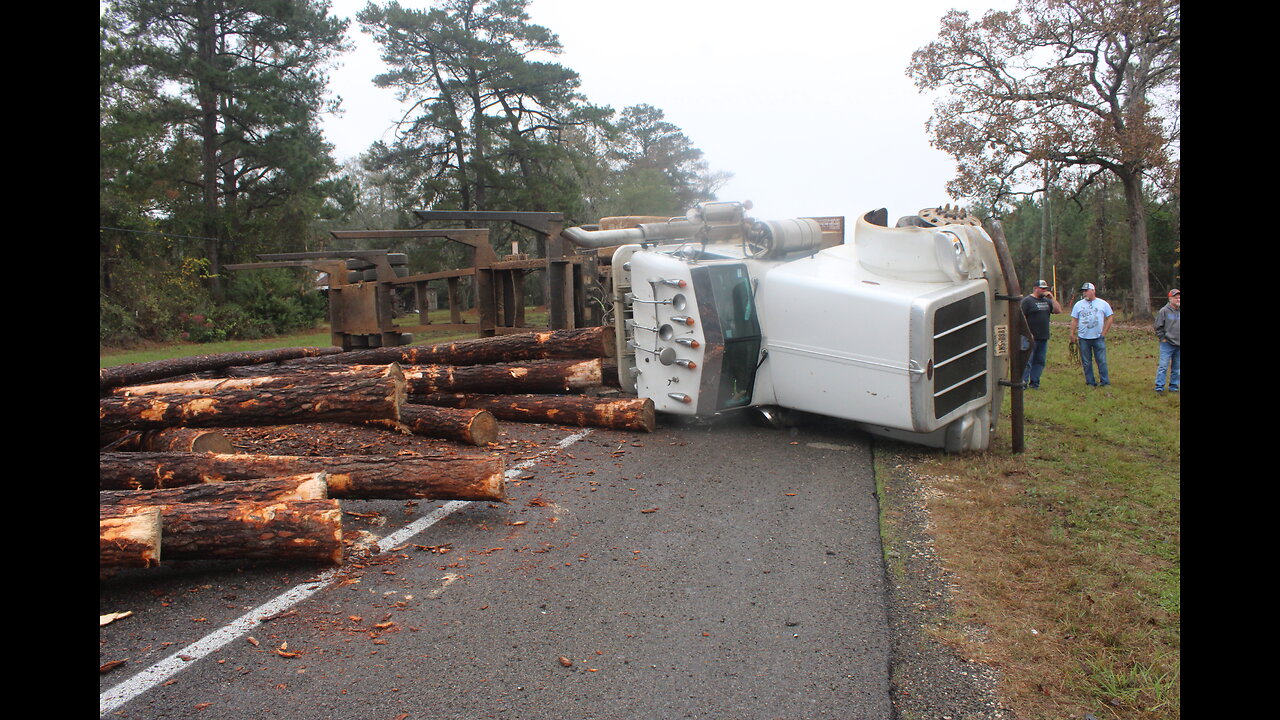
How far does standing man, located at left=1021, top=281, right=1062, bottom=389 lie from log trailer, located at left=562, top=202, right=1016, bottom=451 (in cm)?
480

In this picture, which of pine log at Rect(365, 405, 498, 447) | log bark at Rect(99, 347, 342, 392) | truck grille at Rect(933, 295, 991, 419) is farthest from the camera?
log bark at Rect(99, 347, 342, 392)

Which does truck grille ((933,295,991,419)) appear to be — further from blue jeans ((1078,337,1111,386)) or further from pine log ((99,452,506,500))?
blue jeans ((1078,337,1111,386))

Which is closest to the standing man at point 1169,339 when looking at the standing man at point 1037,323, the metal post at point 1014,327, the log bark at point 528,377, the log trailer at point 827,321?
the standing man at point 1037,323

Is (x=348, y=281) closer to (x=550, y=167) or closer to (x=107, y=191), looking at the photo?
(x=550, y=167)

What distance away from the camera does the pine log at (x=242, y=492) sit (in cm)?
497

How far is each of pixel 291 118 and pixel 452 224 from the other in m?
7.04

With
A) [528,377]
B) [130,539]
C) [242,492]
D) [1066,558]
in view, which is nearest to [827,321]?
[1066,558]

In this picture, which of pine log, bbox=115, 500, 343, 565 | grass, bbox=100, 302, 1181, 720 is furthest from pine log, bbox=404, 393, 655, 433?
pine log, bbox=115, 500, 343, 565

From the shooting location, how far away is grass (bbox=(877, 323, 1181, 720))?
3.56 meters

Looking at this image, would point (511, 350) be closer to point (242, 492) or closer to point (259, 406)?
point (259, 406)

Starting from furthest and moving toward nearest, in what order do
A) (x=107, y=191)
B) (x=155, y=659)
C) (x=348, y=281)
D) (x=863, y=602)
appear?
1. (x=107, y=191)
2. (x=348, y=281)
3. (x=863, y=602)
4. (x=155, y=659)

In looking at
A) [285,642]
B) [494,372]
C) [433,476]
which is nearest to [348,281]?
[494,372]

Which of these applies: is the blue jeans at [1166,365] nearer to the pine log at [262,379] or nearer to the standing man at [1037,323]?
the standing man at [1037,323]
